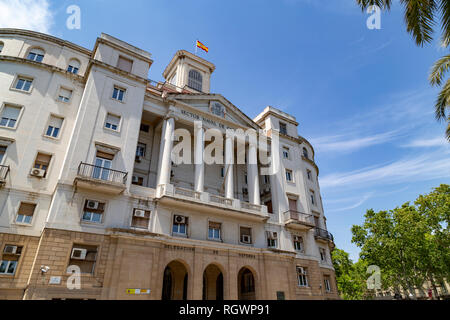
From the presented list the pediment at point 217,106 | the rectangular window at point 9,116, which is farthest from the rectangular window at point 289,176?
the rectangular window at point 9,116

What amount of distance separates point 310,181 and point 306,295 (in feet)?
50.5

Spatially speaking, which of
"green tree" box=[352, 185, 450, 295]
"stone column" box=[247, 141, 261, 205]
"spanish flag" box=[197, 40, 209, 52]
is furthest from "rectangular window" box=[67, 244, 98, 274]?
"green tree" box=[352, 185, 450, 295]

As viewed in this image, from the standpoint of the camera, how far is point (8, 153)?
19938mm

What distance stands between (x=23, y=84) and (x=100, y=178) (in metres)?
11.0

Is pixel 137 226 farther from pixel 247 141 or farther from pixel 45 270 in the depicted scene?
pixel 247 141

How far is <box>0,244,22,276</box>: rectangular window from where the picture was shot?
1723 cm

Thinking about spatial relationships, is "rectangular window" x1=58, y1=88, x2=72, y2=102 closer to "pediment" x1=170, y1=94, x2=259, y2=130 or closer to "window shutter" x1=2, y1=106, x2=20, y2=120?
"window shutter" x1=2, y1=106, x2=20, y2=120

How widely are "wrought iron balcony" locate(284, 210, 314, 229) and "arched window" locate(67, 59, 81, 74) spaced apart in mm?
25985

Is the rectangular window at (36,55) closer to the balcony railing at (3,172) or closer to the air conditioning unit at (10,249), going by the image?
the balcony railing at (3,172)

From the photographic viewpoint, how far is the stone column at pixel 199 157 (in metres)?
25.3

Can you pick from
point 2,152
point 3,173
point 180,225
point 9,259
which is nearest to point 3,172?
point 3,173

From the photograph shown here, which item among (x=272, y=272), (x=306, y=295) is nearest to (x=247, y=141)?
(x=272, y=272)
